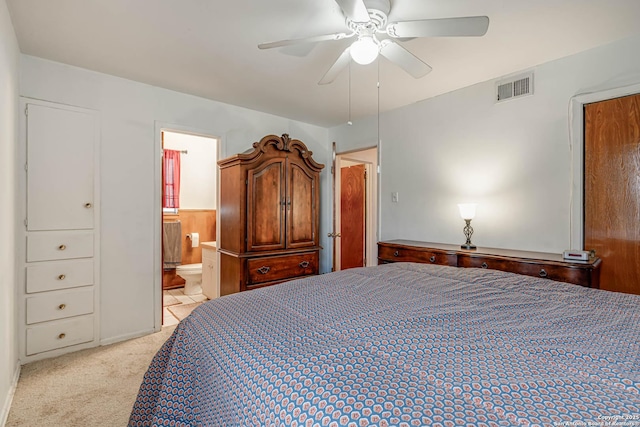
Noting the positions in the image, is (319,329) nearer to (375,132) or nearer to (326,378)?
(326,378)

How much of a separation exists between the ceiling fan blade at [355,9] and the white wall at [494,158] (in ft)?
6.18

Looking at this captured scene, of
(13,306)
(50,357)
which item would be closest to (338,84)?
(13,306)

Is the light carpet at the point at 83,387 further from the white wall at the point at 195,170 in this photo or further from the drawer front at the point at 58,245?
the white wall at the point at 195,170

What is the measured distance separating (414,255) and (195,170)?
400 centimetres

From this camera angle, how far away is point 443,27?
156 centimetres

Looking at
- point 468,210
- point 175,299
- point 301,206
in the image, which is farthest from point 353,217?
point 175,299

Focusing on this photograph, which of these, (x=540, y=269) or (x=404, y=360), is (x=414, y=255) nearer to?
(x=540, y=269)

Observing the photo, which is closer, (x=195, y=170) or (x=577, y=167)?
(x=577, y=167)

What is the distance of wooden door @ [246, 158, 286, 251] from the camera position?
10.2 feet

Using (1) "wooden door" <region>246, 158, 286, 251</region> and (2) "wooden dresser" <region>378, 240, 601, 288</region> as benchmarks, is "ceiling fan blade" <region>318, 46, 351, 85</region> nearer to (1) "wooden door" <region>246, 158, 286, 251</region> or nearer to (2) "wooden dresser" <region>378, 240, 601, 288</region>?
(1) "wooden door" <region>246, 158, 286, 251</region>

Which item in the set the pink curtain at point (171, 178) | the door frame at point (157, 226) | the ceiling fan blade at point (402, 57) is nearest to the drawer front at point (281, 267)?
the door frame at point (157, 226)

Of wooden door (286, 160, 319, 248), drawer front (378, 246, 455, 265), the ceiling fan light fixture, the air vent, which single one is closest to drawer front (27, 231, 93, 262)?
wooden door (286, 160, 319, 248)

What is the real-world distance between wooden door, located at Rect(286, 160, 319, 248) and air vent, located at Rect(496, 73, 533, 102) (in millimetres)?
2011

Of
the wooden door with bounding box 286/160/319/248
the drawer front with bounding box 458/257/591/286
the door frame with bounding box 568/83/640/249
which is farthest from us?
the wooden door with bounding box 286/160/319/248
